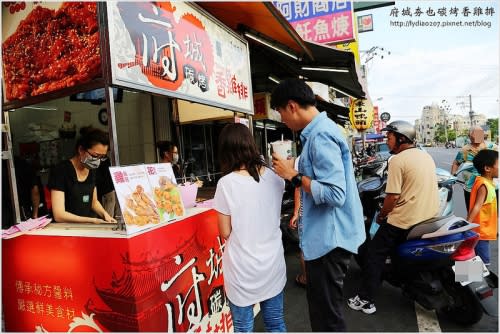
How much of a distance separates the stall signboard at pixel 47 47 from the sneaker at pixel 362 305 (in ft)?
10.6

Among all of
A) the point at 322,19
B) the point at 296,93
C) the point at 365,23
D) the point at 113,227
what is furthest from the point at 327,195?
the point at 365,23

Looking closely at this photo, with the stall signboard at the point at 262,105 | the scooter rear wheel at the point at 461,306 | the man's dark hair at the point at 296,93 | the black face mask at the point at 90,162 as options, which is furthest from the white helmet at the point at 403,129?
the stall signboard at the point at 262,105

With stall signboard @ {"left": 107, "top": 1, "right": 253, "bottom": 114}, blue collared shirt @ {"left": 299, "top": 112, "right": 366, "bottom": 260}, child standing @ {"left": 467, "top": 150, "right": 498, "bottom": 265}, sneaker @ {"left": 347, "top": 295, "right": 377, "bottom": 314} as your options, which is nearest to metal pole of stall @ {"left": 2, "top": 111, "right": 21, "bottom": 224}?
stall signboard @ {"left": 107, "top": 1, "right": 253, "bottom": 114}

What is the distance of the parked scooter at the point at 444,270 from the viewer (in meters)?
3.00

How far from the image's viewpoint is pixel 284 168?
78.4 inches

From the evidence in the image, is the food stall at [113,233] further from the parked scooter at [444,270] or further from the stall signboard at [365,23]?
the stall signboard at [365,23]

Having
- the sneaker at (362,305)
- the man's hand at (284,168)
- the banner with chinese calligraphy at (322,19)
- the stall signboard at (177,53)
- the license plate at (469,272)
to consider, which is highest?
the banner with chinese calligraphy at (322,19)

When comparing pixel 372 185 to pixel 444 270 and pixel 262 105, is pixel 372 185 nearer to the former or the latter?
pixel 444 270

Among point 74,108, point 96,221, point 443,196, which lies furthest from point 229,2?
point 74,108

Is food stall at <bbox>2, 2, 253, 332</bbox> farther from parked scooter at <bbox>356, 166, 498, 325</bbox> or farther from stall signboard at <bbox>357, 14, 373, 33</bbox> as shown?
stall signboard at <bbox>357, 14, 373, 33</bbox>

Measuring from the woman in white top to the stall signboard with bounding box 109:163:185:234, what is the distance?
1.86 ft

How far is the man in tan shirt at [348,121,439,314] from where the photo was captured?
317 cm

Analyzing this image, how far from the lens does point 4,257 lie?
8.34ft

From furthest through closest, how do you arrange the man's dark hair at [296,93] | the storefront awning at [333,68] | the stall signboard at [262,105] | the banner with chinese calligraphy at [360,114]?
the banner with chinese calligraphy at [360,114] → the stall signboard at [262,105] → the storefront awning at [333,68] → the man's dark hair at [296,93]
